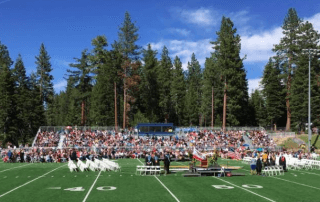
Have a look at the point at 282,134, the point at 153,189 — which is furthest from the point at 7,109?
the point at 153,189

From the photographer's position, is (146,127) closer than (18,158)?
No

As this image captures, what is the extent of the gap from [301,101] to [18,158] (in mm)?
47645

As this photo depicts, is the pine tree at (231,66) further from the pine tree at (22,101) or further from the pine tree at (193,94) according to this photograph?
the pine tree at (22,101)

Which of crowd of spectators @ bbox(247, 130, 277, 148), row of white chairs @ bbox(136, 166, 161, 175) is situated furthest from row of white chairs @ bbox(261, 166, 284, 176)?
crowd of spectators @ bbox(247, 130, 277, 148)

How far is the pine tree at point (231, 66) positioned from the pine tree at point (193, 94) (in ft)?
58.5

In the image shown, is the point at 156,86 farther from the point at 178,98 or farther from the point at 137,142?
the point at 137,142

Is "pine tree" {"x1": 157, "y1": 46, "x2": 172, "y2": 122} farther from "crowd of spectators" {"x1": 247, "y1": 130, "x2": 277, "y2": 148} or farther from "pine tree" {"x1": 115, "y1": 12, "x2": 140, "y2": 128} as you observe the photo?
"crowd of spectators" {"x1": 247, "y1": 130, "x2": 277, "y2": 148}

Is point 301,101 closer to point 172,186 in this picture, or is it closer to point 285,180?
point 285,180

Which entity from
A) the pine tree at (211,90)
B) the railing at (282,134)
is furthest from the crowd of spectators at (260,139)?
the pine tree at (211,90)

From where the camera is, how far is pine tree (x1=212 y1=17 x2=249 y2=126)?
2648 inches

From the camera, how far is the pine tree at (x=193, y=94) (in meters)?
87.4

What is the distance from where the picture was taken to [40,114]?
71.2 metres

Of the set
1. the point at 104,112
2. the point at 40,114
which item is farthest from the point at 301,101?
the point at 40,114

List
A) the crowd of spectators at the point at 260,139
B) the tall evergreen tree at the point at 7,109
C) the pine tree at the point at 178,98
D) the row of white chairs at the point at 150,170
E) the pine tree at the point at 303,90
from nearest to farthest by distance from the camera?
the row of white chairs at the point at 150,170 → the crowd of spectators at the point at 260,139 → the pine tree at the point at 303,90 → the tall evergreen tree at the point at 7,109 → the pine tree at the point at 178,98
